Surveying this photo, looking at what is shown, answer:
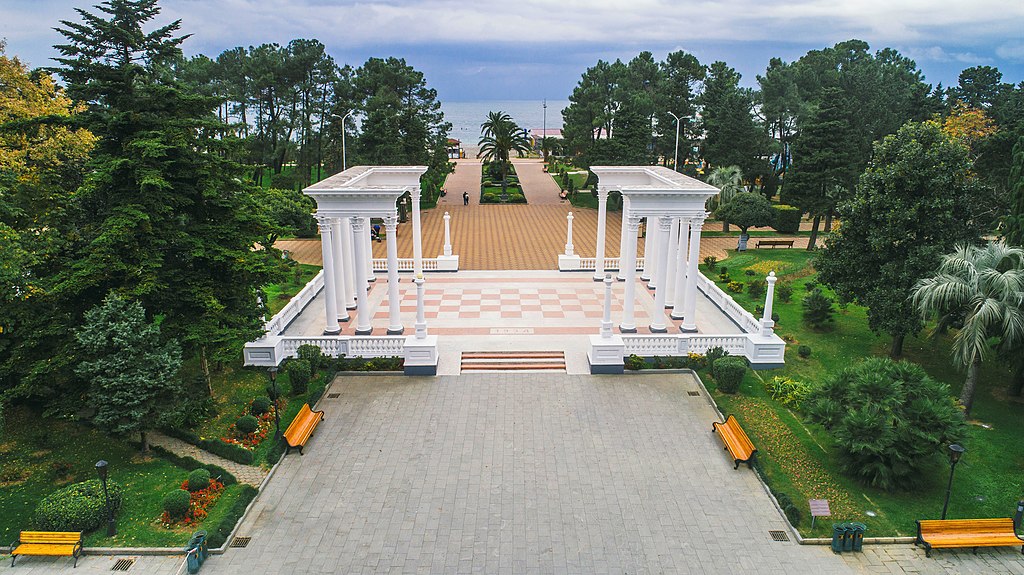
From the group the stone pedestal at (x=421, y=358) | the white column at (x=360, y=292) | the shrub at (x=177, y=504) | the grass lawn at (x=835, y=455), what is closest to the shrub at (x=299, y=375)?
the stone pedestal at (x=421, y=358)

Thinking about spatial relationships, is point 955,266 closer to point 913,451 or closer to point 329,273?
point 913,451

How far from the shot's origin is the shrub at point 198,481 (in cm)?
1594

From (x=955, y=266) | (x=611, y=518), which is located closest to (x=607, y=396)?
(x=611, y=518)

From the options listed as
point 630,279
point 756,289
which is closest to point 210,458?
point 630,279

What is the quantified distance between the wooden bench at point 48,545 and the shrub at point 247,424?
5431mm

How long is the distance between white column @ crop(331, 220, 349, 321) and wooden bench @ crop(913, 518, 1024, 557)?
21.3m

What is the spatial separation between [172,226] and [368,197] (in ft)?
26.2

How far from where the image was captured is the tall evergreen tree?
17.4 meters

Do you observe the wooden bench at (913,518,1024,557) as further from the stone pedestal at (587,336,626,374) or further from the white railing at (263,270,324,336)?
the white railing at (263,270,324,336)

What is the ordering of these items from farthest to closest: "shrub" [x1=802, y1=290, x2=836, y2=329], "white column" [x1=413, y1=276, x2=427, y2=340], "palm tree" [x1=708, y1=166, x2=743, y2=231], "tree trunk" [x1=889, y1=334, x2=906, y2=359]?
"palm tree" [x1=708, y1=166, x2=743, y2=231] < "shrub" [x1=802, y1=290, x2=836, y2=329] < "tree trunk" [x1=889, y1=334, x2=906, y2=359] < "white column" [x1=413, y1=276, x2=427, y2=340]

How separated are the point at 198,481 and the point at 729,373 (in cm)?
1649

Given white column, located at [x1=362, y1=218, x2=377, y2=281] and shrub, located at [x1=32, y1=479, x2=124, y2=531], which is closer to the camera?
shrub, located at [x1=32, y1=479, x2=124, y2=531]

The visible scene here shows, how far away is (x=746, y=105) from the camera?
184 feet

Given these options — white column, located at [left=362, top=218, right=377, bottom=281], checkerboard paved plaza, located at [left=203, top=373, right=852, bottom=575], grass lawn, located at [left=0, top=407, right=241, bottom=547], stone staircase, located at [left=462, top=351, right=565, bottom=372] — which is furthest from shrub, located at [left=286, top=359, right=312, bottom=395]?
white column, located at [left=362, top=218, right=377, bottom=281]
